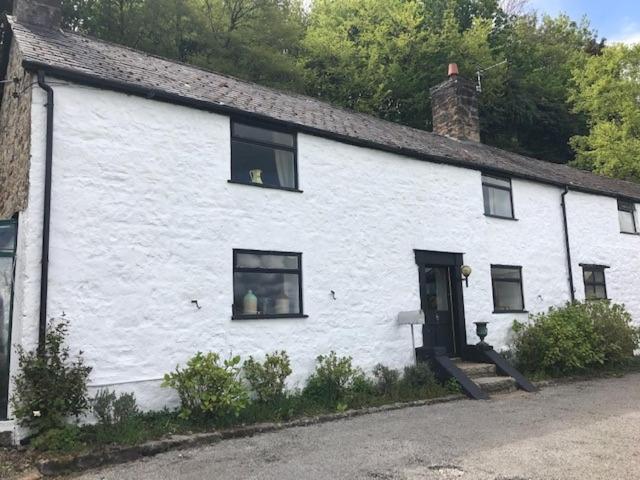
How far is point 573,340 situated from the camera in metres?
12.7

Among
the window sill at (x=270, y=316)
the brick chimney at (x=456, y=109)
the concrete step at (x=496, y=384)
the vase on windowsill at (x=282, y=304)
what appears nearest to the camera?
the window sill at (x=270, y=316)

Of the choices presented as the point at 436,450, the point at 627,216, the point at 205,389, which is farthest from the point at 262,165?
the point at 627,216

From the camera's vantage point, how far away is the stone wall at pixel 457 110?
58.3ft

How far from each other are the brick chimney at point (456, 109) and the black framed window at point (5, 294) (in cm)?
1376

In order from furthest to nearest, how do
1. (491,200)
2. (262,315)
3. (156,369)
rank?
(491,200) < (262,315) < (156,369)

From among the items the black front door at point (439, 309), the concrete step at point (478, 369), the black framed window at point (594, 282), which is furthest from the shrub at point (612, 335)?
the black front door at point (439, 309)

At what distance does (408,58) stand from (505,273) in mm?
16848

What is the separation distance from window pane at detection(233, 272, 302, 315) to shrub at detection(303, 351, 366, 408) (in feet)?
3.62

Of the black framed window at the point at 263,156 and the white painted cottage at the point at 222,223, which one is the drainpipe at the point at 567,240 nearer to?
the white painted cottage at the point at 222,223

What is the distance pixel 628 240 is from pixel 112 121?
53.7ft

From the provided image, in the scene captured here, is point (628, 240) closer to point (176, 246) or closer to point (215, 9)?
point (176, 246)

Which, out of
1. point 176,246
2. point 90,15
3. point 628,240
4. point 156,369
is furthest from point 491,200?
point 90,15

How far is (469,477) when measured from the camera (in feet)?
18.3

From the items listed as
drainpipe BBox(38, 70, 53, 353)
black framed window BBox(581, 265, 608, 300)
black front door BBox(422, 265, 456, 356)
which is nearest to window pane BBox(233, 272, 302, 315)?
drainpipe BBox(38, 70, 53, 353)
